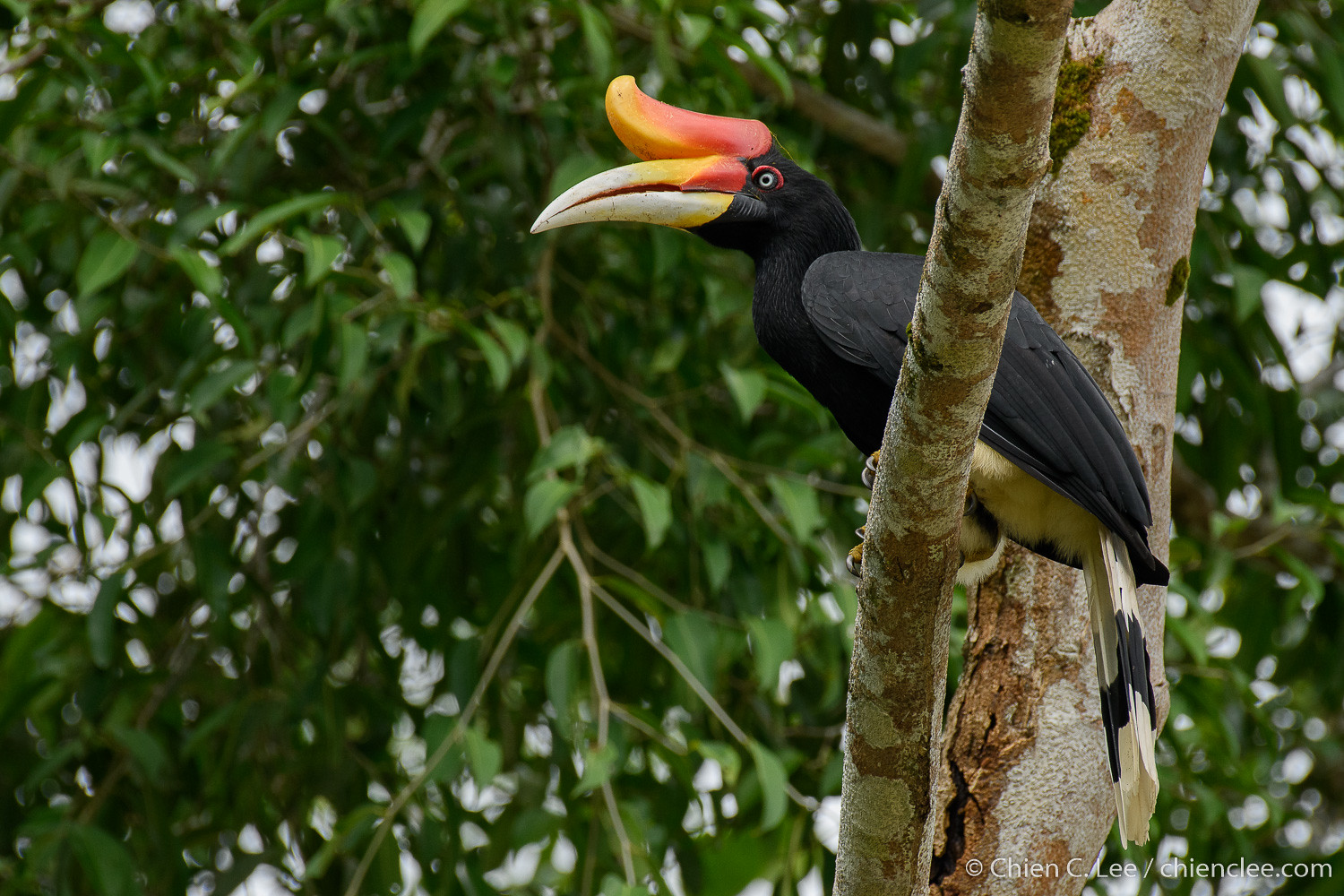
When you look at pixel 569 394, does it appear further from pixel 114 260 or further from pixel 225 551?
pixel 114 260

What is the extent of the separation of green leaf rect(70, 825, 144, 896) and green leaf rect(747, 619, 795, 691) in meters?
1.30

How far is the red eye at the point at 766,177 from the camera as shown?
95.0 inches

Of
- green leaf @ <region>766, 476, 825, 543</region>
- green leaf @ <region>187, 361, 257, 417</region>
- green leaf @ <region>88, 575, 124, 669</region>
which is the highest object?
green leaf @ <region>187, 361, 257, 417</region>

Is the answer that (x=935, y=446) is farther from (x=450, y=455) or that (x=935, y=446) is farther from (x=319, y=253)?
(x=450, y=455)

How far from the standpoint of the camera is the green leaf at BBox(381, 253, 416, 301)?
236 cm

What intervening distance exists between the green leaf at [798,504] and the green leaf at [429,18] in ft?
3.42

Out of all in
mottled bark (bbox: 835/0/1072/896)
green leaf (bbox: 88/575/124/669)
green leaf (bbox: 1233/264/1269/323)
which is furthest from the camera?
green leaf (bbox: 1233/264/1269/323)

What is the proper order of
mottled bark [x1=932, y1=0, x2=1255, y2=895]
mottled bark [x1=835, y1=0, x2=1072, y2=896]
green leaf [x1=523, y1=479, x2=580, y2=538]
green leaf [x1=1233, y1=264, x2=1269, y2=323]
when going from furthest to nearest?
green leaf [x1=1233, y1=264, x2=1269, y2=323] → green leaf [x1=523, y1=479, x2=580, y2=538] → mottled bark [x1=932, y1=0, x2=1255, y2=895] → mottled bark [x1=835, y1=0, x2=1072, y2=896]

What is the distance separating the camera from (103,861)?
8.09 feet

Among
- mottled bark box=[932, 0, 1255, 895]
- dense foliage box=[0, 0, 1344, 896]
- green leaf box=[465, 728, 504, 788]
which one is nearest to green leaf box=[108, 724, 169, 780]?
dense foliage box=[0, 0, 1344, 896]

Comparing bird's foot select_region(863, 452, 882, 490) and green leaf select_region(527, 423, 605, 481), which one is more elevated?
bird's foot select_region(863, 452, 882, 490)

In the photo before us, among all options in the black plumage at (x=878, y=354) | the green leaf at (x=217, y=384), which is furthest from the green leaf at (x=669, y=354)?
the green leaf at (x=217, y=384)

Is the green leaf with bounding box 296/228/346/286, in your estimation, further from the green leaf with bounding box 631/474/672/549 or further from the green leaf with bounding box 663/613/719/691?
the green leaf with bounding box 663/613/719/691

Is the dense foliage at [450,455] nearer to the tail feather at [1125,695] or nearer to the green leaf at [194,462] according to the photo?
the green leaf at [194,462]
